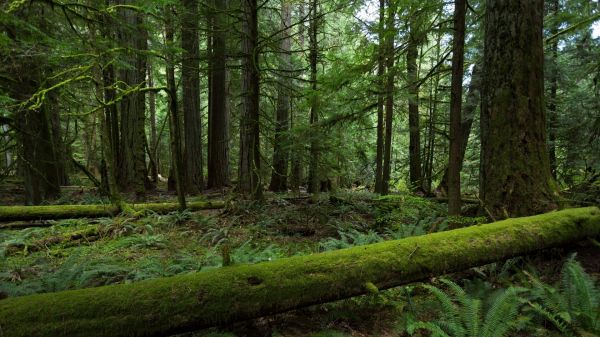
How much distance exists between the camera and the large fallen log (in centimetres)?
247

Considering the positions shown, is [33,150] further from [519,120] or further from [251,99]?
[519,120]

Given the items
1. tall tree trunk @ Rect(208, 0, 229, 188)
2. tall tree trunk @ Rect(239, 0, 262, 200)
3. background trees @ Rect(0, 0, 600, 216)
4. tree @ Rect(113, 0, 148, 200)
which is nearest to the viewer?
background trees @ Rect(0, 0, 600, 216)

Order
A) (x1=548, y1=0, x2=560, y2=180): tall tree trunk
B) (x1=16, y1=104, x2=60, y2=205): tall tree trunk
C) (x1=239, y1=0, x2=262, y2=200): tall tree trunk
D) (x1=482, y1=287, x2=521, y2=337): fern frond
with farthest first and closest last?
(x1=548, y1=0, x2=560, y2=180): tall tree trunk
(x1=16, y1=104, x2=60, y2=205): tall tree trunk
(x1=239, y1=0, x2=262, y2=200): tall tree trunk
(x1=482, y1=287, x2=521, y2=337): fern frond

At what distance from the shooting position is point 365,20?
1129 centimetres

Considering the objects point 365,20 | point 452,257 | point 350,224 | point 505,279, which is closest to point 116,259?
point 350,224

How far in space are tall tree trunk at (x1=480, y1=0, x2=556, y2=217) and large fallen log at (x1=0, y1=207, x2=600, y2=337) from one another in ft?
2.80

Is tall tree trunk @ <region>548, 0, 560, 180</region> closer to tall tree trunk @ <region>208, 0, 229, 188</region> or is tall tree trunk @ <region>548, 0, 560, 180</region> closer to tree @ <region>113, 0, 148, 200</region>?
tall tree trunk @ <region>208, 0, 229, 188</region>

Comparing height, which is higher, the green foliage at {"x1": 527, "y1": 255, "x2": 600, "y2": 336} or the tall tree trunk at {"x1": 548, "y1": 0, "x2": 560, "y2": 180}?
the tall tree trunk at {"x1": 548, "y1": 0, "x2": 560, "y2": 180}

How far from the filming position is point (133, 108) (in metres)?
10.9

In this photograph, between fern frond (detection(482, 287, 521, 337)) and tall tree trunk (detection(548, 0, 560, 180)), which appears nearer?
fern frond (detection(482, 287, 521, 337))

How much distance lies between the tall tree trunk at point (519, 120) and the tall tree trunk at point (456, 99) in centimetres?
50

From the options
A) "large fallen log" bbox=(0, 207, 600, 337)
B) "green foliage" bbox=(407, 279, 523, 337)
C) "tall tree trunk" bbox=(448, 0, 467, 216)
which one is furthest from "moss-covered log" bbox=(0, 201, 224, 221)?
"green foliage" bbox=(407, 279, 523, 337)

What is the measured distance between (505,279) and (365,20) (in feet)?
31.2

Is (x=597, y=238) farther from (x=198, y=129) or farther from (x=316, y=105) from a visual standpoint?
(x=198, y=129)
